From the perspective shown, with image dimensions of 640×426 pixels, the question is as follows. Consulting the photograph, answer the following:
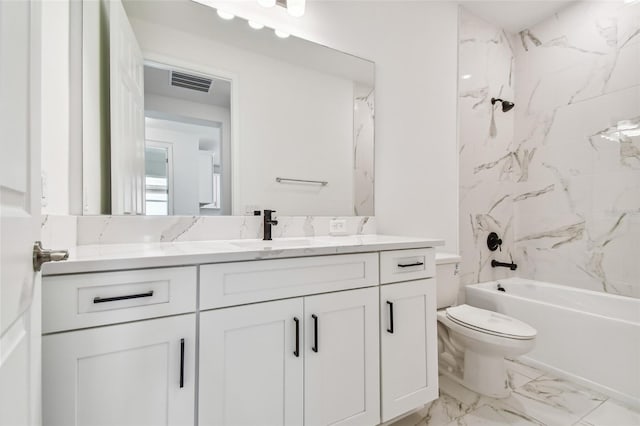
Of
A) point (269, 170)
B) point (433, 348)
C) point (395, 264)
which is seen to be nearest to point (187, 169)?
point (269, 170)

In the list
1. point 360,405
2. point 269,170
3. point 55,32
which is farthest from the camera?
point 269,170

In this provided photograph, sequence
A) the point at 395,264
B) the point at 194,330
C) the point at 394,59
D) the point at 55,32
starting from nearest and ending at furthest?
1. the point at 194,330
2. the point at 55,32
3. the point at 395,264
4. the point at 394,59

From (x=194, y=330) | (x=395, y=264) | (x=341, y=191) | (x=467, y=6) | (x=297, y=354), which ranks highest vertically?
(x=467, y=6)

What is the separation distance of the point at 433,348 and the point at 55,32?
6.60 ft

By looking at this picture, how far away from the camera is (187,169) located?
56.5 inches

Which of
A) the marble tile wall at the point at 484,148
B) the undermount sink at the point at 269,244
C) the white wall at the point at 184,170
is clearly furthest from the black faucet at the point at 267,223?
the marble tile wall at the point at 484,148

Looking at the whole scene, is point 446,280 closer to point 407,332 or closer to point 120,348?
point 407,332

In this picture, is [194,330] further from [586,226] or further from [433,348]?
[586,226]

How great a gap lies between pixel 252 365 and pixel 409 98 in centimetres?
193

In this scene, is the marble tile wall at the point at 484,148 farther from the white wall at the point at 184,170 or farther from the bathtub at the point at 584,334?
the white wall at the point at 184,170

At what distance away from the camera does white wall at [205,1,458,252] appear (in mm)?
1911

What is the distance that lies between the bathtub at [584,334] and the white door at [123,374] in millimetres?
2134

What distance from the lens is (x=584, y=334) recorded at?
1796 mm

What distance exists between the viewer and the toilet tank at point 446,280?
188cm
